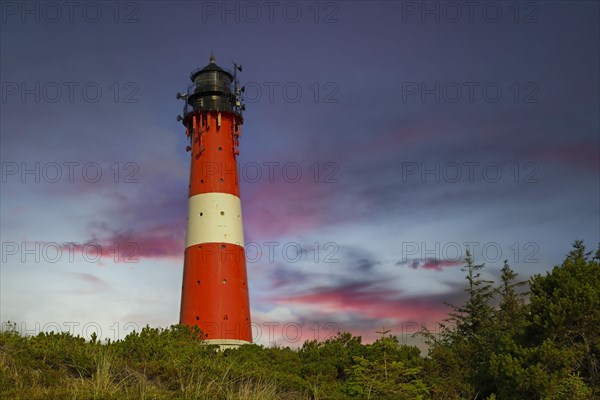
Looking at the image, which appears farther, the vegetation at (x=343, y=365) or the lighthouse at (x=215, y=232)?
the lighthouse at (x=215, y=232)

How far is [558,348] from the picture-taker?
20656 mm

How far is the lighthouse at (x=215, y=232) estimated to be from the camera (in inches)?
1428

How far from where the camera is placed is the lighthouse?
119 feet

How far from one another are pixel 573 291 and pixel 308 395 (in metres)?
9.36

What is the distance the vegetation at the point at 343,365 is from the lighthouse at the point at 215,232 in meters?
6.49

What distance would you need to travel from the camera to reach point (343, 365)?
25.8 m

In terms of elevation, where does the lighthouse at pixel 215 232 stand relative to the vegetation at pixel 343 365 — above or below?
above

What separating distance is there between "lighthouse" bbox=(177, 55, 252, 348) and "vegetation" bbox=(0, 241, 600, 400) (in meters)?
6.49

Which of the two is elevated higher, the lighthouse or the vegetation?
the lighthouse

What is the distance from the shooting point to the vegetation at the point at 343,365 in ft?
48.3

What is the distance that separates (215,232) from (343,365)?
13.9 meters

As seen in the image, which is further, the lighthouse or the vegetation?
the lighthouse

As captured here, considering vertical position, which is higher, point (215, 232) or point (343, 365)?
point (215, 232)

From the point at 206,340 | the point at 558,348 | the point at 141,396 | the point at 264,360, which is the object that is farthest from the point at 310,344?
the point at 141,396
